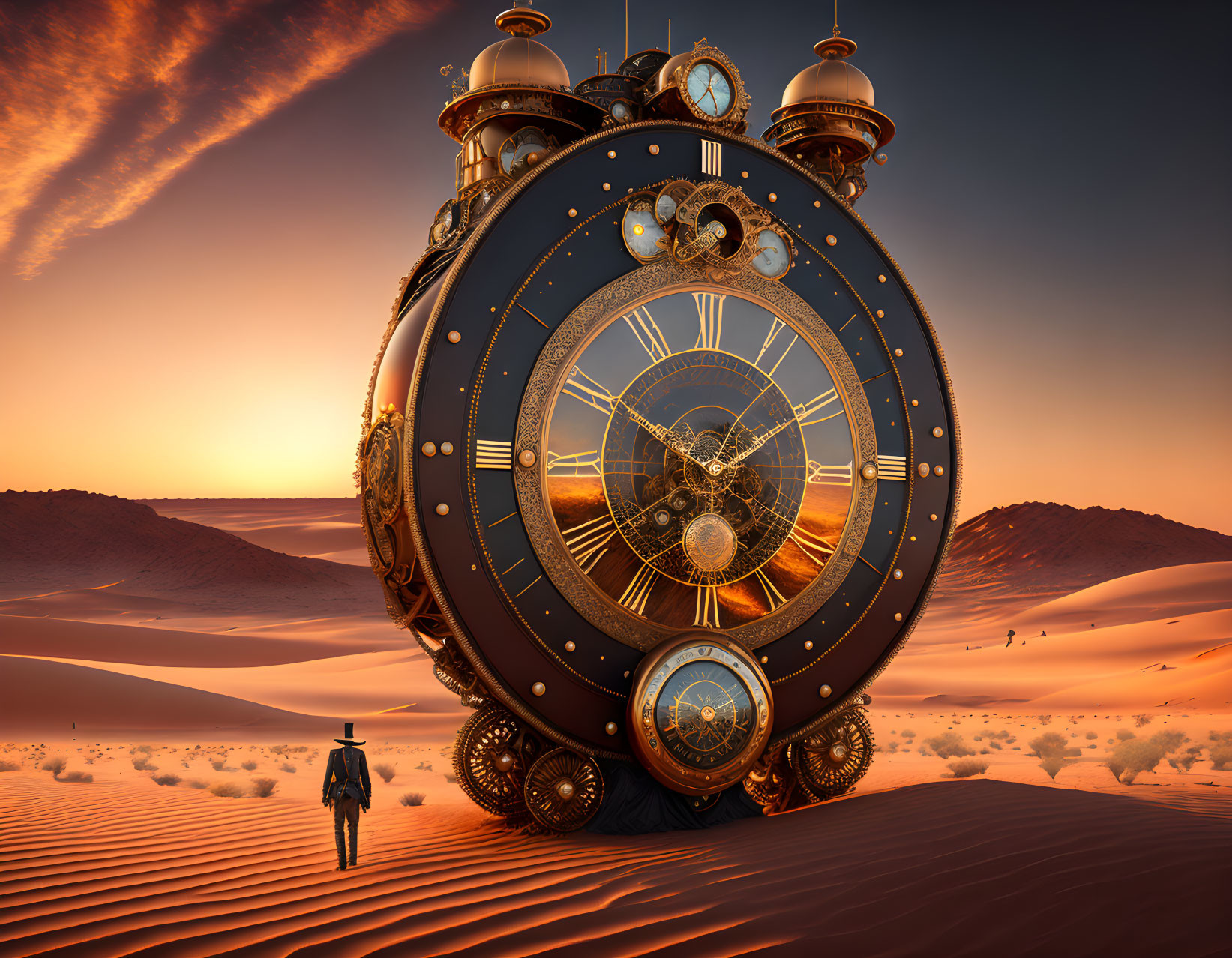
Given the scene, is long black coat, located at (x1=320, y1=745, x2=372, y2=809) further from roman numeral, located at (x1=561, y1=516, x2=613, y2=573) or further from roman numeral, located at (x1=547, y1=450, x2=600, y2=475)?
roman numeral, located at (x1=547, y1=450, x2=600, y2=475)

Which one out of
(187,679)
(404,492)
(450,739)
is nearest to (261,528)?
(187,679)

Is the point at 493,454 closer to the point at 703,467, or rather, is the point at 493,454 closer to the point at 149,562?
the point at 703,467

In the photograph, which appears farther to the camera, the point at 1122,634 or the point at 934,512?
the point at 1122,634

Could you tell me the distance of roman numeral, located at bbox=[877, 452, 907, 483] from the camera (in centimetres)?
773

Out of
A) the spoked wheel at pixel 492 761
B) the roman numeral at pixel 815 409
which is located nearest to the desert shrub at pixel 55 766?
the spoked wheel at pixel 492 761

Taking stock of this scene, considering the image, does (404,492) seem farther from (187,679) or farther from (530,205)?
(187,679)

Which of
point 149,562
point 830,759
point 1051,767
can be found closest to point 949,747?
point 1051,767

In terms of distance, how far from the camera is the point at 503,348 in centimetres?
649

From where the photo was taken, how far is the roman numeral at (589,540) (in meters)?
6.53

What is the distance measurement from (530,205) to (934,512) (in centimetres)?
442

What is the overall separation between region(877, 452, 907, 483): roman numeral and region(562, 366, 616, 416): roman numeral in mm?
2588

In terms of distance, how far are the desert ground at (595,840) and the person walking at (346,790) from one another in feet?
0.60

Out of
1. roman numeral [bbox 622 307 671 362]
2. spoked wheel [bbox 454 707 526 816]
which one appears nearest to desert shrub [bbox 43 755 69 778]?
spoked wheel [bbox 454 707 526 816]

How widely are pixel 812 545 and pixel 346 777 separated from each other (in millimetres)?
3978
